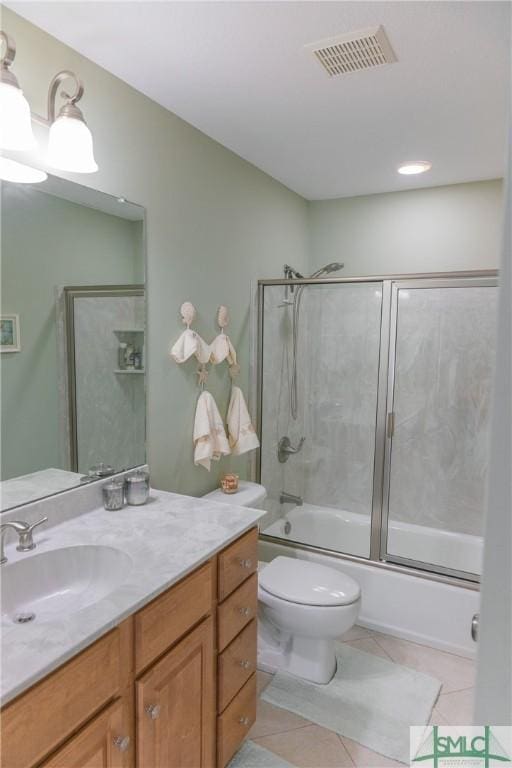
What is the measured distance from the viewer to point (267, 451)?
3.12m

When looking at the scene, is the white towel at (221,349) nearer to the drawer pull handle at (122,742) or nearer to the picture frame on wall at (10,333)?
the picture frame on wall at (10,333)

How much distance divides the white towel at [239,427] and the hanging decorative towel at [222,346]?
20cm

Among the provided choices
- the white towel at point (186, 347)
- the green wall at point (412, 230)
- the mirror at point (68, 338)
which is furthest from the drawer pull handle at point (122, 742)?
the green wall at point (412, 230)

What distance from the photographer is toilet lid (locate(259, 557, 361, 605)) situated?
6.90ft

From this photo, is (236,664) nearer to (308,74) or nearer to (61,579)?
(61,579)

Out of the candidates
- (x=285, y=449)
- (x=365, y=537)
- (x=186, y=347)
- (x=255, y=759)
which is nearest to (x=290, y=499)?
(x=285, y=449)

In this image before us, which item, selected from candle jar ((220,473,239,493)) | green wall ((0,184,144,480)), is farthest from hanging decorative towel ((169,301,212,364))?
candle jar ((220,473,239,493))

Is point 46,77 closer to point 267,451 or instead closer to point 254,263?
point 254,263

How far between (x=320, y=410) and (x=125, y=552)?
2.07 metres

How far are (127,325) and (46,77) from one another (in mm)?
849

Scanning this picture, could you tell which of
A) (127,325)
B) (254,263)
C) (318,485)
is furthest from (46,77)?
(318,485)

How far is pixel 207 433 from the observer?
234 cm

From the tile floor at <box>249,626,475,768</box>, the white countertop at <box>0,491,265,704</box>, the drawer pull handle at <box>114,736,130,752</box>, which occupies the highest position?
the white countertop at <box>0,491,265,704</box>

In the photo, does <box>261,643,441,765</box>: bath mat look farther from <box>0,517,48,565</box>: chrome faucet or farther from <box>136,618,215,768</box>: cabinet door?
<box>0,517,48,565</box>: chrome faucet
